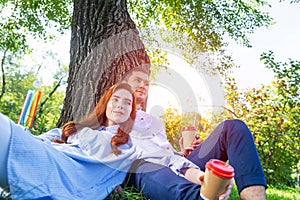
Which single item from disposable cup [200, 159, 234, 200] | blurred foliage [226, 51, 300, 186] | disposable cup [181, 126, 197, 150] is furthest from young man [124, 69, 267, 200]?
blurred foliage [226, 51, 300, 186]

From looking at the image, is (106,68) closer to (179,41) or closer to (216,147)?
(216,147)

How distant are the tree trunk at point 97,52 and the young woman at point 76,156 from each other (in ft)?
1.75

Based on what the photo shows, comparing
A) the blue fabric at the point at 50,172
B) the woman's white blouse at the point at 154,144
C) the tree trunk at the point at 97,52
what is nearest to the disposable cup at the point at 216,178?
the woman's white blouse at the point at 154,144

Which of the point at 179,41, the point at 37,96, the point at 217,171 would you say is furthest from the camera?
the point at 37,96

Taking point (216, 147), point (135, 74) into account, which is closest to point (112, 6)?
point (135, 74)

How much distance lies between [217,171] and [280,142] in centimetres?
448

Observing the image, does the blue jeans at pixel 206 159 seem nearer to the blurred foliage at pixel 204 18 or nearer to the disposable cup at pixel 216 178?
the disposable cup at pixel 216 178

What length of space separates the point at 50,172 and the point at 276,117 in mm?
4430

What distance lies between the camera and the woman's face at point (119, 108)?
2.01 m

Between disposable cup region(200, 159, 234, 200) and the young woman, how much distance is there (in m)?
0.53

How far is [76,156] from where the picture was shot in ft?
5.63

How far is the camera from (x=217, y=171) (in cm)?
134

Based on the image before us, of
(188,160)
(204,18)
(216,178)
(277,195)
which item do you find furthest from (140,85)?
(204,18)

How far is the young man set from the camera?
61.9 inches
